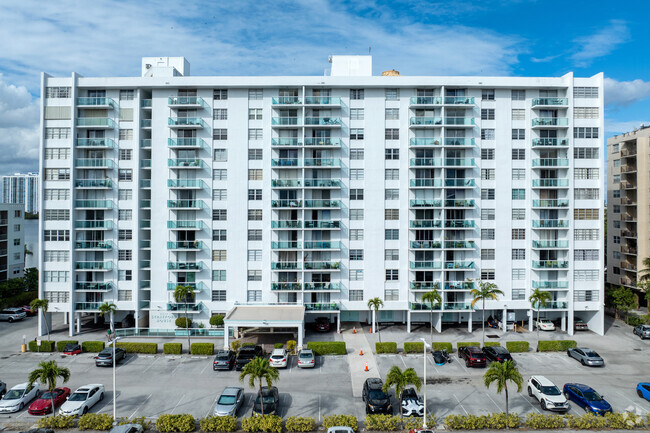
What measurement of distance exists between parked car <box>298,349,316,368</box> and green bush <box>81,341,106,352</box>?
22.3 metres

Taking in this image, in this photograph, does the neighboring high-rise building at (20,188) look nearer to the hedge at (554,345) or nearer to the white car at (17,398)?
the white car at (17,398)

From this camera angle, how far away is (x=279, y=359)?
1527 inches

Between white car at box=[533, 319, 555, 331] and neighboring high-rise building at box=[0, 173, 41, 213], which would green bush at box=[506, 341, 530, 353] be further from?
neighboring high-rise building at box=[0, 173, 41, 213]

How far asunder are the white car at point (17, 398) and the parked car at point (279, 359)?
766 inches

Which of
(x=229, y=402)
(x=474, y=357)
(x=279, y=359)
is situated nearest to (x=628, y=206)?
(x=474, y=357)

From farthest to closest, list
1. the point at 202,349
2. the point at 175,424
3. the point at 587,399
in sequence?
the point at 202,349 < the point at 587,399 < the point at 175,424

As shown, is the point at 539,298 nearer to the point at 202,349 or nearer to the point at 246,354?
the point at 246,354

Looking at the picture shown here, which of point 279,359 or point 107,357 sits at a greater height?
point 279,359

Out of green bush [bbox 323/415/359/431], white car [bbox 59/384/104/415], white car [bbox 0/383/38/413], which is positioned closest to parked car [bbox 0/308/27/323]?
white car [bbox 0/383/38/413]

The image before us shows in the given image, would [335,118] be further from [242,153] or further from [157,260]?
[157,260]

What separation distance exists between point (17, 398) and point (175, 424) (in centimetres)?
1418

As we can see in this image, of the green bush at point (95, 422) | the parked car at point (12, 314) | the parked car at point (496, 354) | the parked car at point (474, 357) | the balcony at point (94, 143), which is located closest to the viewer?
the green bush at point (95, 422)

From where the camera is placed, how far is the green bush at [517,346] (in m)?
43.2

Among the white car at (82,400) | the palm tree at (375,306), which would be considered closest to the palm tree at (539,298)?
the palm tree at (375,306)
